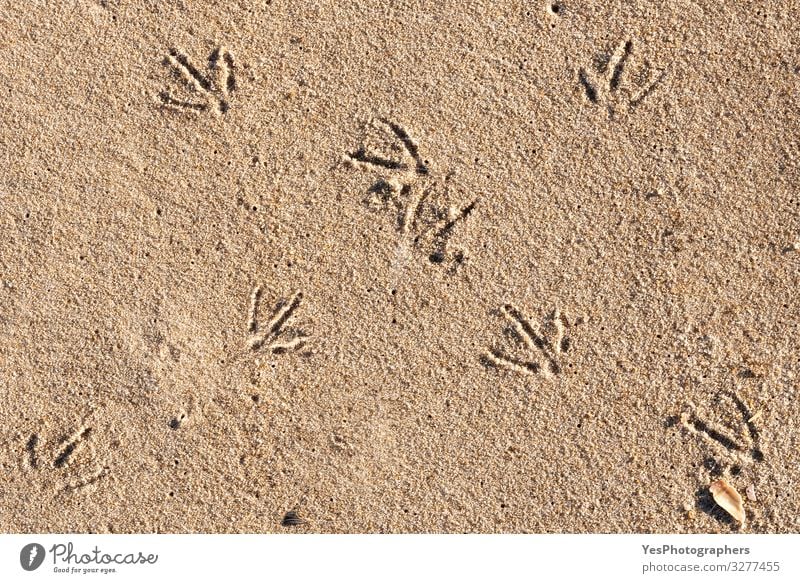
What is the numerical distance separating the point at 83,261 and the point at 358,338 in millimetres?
816

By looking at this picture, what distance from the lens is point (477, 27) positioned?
6.54 ft

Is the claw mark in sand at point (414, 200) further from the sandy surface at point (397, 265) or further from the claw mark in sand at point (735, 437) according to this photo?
the claw mark in sand at point (735, 437)

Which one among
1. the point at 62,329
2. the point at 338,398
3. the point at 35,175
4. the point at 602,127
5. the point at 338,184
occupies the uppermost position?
the point at 602,127

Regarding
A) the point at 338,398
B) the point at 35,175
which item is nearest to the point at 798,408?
the point at 338,398

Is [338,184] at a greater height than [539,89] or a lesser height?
lesser

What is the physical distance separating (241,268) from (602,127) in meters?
1.10

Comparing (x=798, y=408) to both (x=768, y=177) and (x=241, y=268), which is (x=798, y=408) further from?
(x=241, y=268)

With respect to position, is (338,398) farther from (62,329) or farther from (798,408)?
(798,408)

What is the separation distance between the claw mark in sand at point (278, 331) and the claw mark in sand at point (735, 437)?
3.73ft

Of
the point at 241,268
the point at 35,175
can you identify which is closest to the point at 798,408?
the point at 241,268

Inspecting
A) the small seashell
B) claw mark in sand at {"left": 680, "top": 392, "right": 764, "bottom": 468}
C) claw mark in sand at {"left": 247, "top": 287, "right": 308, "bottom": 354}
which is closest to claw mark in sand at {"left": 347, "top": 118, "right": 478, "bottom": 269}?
claw mark in sand at {"left": 247, "top": 287, "right": 308, "bottom": 354}

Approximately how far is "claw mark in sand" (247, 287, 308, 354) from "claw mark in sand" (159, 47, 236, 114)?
550 mm
